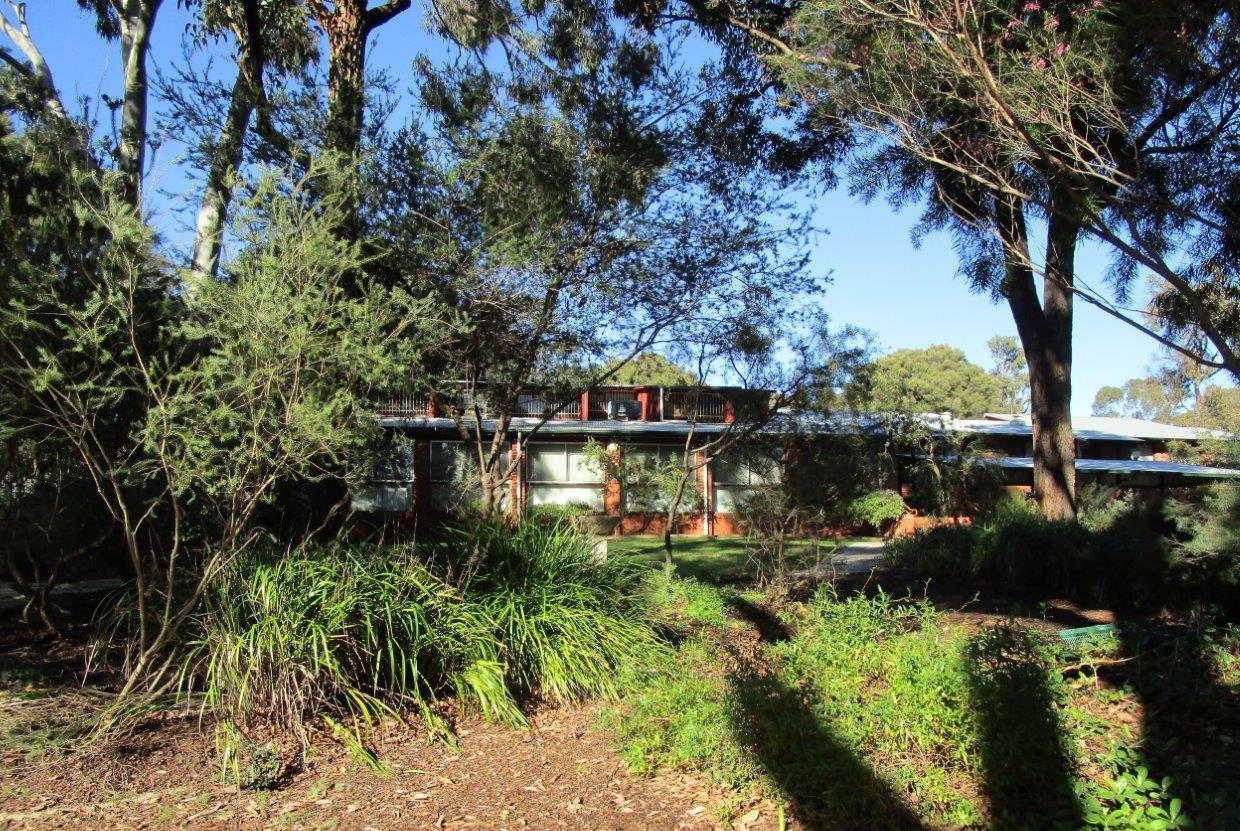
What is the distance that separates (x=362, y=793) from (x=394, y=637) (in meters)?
1.40

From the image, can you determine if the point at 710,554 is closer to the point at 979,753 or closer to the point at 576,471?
the point at 576,471

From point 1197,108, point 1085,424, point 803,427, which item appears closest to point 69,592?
point 803,427

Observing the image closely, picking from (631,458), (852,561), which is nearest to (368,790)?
(852,561)

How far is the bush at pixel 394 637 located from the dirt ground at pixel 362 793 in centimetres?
26

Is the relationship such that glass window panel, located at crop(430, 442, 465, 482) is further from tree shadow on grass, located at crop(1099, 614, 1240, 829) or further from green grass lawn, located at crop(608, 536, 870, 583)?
tree shadow on grass, located at crop(1099, 614, 1240, 829)

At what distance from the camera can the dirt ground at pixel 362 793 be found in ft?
15.0

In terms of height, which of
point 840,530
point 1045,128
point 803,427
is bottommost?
point 840,530

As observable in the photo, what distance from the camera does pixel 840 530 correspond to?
75.0ft

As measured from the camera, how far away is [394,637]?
20.6 feet

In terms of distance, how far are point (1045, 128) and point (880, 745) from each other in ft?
15.6

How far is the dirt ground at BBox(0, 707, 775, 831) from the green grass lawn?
12.3 ft

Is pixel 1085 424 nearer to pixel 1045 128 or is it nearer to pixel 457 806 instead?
pixel 1045 128

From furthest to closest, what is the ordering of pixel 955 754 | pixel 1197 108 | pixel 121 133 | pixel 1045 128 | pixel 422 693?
1. pixel 121 133
2. pixel 1197 108
3. pixel 1045 128
4. pixel 422 693
5. pixel 955 754

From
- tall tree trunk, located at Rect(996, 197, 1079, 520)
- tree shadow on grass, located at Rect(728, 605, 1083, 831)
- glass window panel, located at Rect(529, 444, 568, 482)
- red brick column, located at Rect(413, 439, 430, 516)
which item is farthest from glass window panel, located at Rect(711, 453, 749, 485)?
tree shadow on grass, located at Rect(728, 605, 1083, 831)
